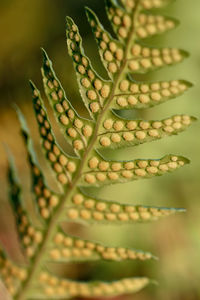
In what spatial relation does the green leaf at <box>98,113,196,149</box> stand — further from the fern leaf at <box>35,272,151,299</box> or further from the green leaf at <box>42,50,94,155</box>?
the fern leaf at <box>35,272,151,299</box>

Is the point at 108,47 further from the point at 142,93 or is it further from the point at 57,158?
the point at 57,158

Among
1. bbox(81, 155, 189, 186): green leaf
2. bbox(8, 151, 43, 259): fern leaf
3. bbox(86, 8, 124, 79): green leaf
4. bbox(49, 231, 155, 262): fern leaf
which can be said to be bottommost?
bbox(49, 231, 155, 262): fern leaf

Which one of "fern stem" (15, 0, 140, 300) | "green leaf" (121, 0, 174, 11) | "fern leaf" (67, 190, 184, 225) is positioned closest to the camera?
"green leaf" (121, 0, 174, 11)

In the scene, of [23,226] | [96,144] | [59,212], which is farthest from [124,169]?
[23,226]

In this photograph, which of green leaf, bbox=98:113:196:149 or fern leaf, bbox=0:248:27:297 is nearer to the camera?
green leaf, bbox=98:113:196:149

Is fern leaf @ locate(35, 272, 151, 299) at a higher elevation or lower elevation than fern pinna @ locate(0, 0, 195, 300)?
lower

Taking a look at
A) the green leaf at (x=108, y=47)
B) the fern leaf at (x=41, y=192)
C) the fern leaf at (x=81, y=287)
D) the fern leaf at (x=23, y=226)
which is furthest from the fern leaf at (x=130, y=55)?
the fern leaf at (x=81, y=287)

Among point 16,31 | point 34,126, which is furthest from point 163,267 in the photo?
point 16,31

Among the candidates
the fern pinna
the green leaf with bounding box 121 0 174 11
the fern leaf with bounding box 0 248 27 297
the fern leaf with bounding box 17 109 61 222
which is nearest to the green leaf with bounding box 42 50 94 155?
the fern pinna
